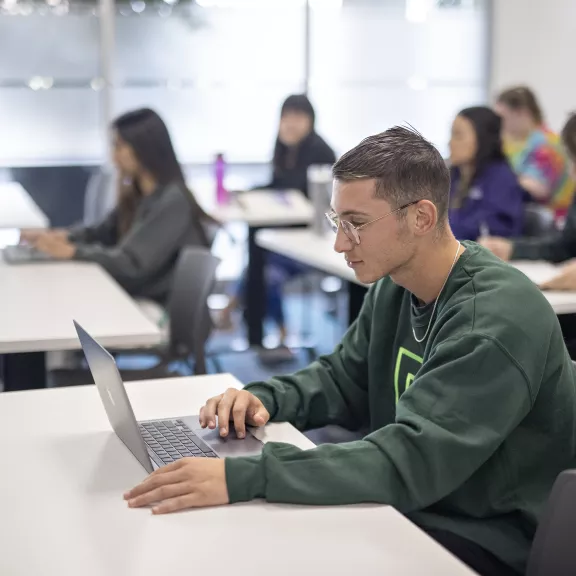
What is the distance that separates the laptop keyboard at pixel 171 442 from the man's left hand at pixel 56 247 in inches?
76.0

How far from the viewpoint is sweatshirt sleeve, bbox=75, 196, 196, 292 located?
3.65 m

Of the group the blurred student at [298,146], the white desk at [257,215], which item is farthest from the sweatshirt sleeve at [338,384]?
the blurred student at [298,146]

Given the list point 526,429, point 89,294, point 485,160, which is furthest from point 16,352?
point 485,160

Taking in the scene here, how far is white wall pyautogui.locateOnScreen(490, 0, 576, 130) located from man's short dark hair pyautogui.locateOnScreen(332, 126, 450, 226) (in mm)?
5124

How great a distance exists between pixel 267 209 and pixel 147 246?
1.44m

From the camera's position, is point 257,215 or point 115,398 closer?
point 115,398

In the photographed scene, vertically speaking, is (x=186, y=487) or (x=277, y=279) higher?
(x=186, y=487)

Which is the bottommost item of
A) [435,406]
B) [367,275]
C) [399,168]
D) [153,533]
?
[153,533]

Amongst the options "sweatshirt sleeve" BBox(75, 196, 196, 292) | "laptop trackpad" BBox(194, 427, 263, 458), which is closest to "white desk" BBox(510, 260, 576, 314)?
"laptop trackpad" BBox(194, 427, 263, 458)

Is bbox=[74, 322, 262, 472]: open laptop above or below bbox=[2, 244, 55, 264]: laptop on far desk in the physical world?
above

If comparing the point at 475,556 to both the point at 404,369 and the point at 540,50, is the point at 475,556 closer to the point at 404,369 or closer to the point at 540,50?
the point at 404,369

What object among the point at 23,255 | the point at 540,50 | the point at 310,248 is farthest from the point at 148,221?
the point at 540,50

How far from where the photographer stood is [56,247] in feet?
12.0

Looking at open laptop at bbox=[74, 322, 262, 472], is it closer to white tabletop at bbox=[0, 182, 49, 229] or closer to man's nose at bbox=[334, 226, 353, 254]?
man's nose at bbox=[334, 226, 353, 254]
